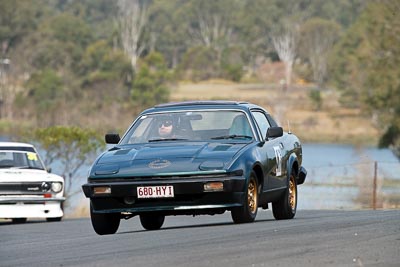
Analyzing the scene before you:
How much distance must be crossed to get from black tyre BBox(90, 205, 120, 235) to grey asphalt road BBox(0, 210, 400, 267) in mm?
163

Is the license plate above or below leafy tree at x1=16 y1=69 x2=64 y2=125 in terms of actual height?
above

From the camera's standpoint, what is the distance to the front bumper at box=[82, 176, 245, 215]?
1234 centimetres

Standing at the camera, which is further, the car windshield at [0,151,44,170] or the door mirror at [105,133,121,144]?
the car windshield at [0,151,44,170]

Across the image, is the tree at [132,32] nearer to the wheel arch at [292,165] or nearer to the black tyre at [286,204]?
the wheel arch at [292,165]

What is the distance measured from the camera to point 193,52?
118 m

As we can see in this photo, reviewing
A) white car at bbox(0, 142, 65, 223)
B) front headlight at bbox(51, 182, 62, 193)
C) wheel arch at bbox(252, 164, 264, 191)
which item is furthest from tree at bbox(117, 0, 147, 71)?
wheel arch at bbox(252, 164, 264, 191)

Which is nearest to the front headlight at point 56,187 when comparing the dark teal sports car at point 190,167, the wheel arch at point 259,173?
the dark teal sports car at point 190,167

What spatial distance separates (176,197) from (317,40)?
346 feet

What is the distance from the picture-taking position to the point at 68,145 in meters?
40.6

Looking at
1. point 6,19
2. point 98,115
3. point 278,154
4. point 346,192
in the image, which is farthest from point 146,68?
point 278,154

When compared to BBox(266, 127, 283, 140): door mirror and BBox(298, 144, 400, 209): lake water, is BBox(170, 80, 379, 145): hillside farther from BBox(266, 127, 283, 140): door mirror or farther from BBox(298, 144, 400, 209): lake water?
BBox(266, 127, 283, 140): door mirror

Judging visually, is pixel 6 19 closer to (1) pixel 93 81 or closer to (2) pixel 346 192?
(1) pixel 93 81

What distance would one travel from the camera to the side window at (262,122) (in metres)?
14.3

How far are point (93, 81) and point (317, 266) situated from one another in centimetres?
8970
